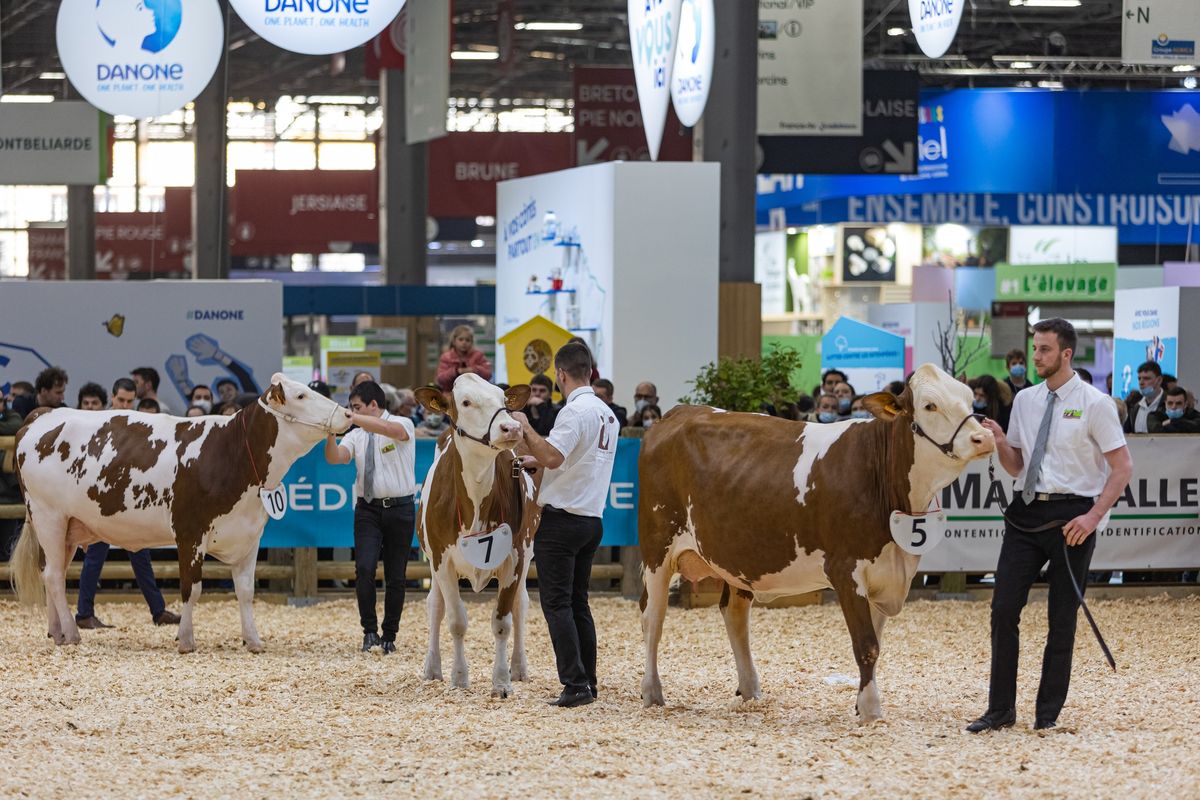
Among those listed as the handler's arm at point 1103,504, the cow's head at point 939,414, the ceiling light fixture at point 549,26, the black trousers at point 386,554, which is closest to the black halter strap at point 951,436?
the cow's head at point 939,414

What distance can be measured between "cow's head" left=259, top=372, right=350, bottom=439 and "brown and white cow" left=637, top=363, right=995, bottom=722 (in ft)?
6.95

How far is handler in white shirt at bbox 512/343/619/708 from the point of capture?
710cm

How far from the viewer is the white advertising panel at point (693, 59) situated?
39.2ft

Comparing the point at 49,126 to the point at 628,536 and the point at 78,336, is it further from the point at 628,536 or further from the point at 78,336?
the point at 628,536

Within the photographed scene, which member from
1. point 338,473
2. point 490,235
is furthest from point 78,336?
point 490,235

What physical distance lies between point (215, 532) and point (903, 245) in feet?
60.3

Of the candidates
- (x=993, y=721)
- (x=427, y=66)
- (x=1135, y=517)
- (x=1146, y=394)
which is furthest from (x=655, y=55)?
(x=993, y=721)

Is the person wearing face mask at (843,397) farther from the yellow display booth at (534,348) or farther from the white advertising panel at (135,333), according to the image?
the white advertising panel at (135,333)

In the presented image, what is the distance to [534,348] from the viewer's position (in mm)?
14359

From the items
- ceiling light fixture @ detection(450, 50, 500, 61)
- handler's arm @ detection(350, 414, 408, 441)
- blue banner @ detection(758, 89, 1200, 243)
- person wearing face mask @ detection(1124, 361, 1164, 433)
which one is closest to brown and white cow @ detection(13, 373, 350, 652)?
handler's arm @ detection(350, 414, 408, 441)

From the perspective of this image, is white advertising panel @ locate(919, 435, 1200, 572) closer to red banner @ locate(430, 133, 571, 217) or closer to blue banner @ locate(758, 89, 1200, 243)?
blue banner @ locate(758, 89, 1200, 243)

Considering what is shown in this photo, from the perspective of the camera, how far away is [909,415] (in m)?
6.85

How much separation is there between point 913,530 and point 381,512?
3.47 meters

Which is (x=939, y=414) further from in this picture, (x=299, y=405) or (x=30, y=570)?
(x=30, y=570)
